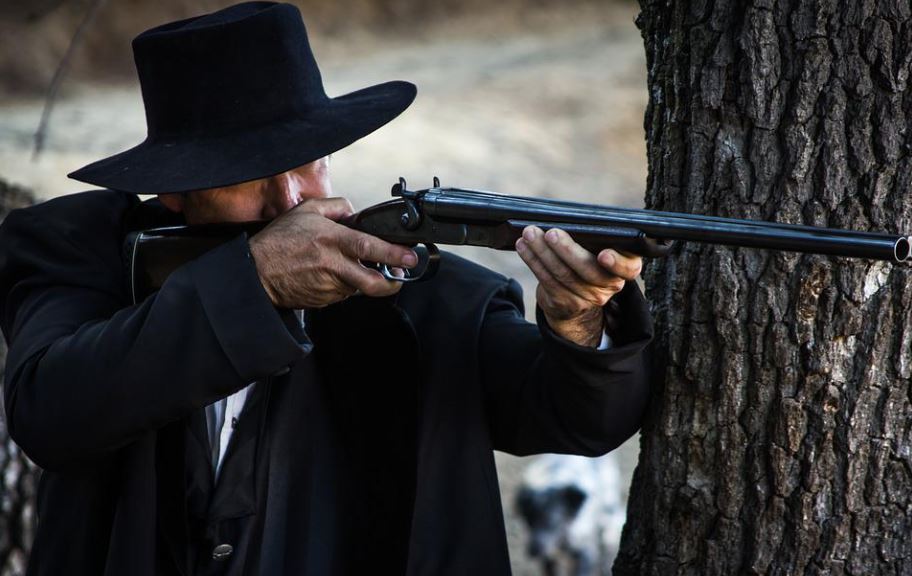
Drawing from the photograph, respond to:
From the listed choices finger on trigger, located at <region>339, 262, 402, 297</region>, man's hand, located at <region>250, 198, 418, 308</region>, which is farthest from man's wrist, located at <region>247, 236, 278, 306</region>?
finger on trigger, located at <region>339, 262, 402, 297</region>

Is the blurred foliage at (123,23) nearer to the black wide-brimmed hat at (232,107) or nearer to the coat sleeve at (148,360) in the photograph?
the black wide-brimmed hat at (232,107)

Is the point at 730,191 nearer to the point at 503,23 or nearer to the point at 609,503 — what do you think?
the point at 609,503

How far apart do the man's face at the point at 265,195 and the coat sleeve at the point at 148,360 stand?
0.92 ft

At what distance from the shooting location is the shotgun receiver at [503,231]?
1925 mm

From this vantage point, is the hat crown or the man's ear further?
the man's ear

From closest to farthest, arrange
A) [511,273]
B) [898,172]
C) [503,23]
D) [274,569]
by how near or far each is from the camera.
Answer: [898,172] < [274,569] < [511,273] < [503,23]

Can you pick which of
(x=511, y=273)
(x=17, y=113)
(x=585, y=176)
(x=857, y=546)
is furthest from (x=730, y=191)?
(x=17, y=113)

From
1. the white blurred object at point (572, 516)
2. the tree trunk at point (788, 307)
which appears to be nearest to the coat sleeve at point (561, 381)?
the tree trunk at point (788, 307)

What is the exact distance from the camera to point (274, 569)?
253 centimetres

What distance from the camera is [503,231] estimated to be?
2314 mm

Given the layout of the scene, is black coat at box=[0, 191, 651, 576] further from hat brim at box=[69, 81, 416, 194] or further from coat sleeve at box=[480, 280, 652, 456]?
hat brim at box=[69, 81, 416, 194]

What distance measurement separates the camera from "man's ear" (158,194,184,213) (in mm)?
2791

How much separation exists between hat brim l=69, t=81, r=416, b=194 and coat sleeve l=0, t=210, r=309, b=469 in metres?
0.19

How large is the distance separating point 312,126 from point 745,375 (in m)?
1.09
